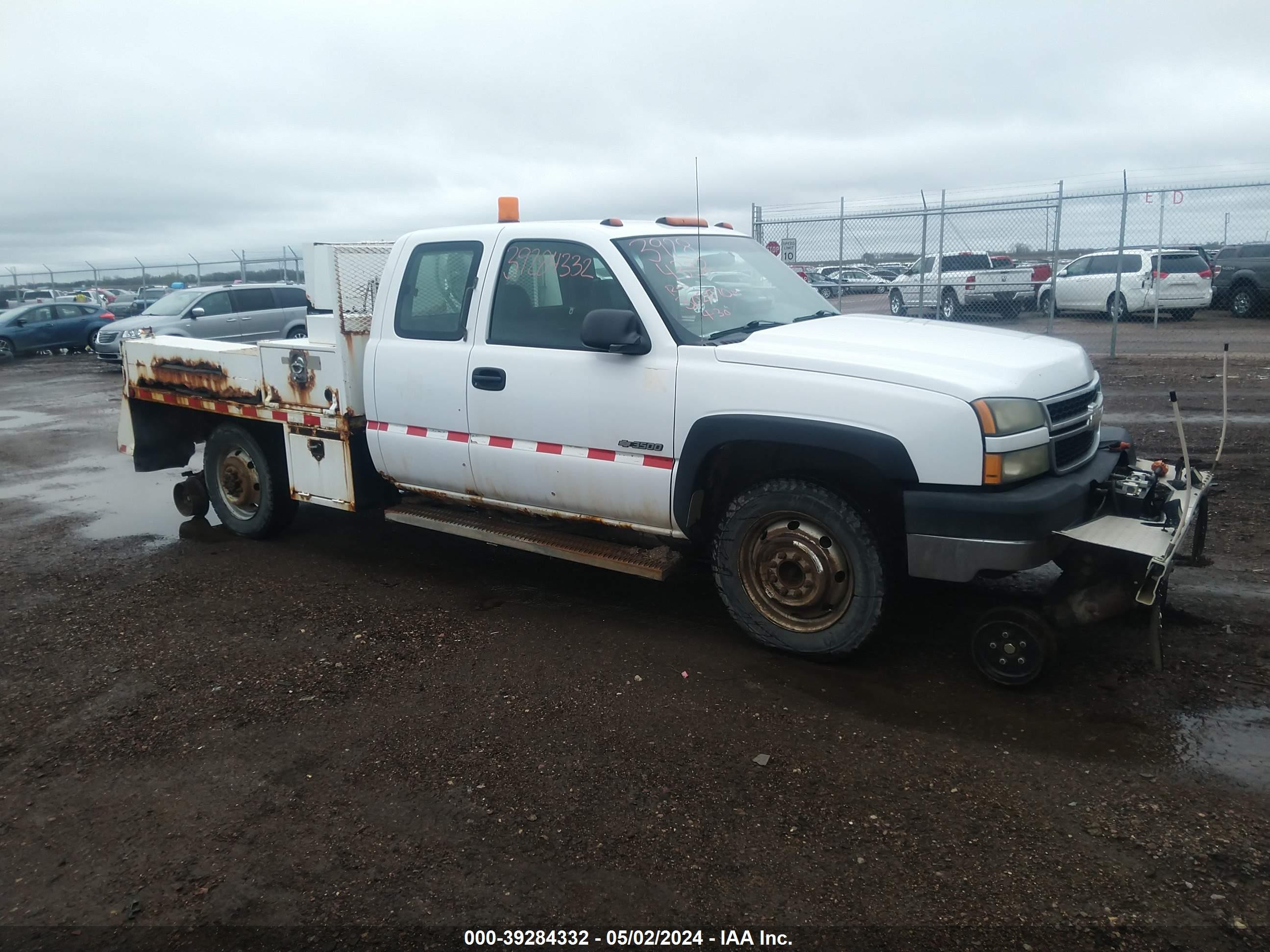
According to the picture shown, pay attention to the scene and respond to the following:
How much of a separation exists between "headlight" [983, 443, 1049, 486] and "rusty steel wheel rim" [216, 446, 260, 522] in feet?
16.4

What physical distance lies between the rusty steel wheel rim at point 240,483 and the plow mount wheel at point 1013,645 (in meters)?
4.95

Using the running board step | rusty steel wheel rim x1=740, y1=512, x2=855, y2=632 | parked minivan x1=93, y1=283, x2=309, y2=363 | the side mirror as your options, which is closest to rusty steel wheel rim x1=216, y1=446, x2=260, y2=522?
the running board step

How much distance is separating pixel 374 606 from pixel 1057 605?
363 cm

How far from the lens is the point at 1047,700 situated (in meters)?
4.16

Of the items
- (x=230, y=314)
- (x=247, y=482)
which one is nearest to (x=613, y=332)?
(x=247, y=482)

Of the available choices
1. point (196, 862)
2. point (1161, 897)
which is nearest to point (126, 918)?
point (196, 862)

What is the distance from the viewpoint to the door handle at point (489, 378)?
5.20 m

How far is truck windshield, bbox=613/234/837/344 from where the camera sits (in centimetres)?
483

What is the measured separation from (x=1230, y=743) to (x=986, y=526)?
1.21 m

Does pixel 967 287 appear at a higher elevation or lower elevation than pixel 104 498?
higher

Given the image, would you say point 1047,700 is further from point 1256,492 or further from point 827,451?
point 1256,492

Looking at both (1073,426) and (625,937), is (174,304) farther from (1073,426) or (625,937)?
(625,937)

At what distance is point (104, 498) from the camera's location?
875cm

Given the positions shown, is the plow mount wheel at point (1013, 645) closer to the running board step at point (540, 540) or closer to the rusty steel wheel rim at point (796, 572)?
the rusty steel wheel rim at point (796, 572)
